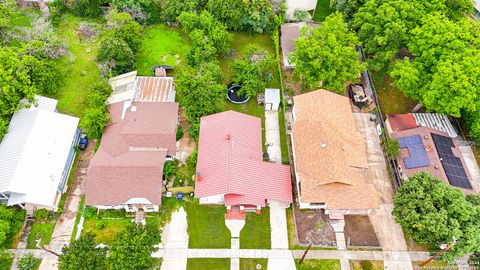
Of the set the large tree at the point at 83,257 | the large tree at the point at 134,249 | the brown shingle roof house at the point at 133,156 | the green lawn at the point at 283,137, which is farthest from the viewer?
→ the green lawn at the point at 283,137

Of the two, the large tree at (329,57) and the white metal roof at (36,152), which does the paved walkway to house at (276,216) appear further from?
the white metal roof at (36,152)

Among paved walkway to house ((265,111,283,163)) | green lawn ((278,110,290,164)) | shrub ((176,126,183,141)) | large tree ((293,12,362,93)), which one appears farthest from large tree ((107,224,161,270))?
large tree ((293,12,362,93))

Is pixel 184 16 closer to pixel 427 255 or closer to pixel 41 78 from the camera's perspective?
pixel 41 78

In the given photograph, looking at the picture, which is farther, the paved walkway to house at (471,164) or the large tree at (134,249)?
the paved walkway to house at (471,164)

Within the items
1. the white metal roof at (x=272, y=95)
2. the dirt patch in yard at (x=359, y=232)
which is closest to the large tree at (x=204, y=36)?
the white metal roof at (x=272, y=95)

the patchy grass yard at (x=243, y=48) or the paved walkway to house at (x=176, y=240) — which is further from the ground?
the patchy grass yard at (x=243, y=48)

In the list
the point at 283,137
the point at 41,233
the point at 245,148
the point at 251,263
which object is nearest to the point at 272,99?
the point at 283,137

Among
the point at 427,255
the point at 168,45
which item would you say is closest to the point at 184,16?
the point at 168,45
